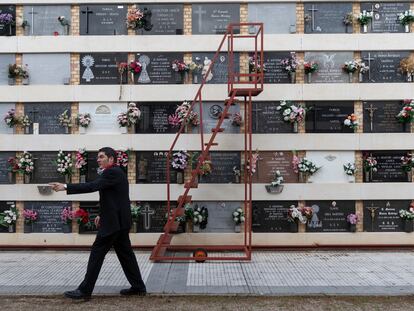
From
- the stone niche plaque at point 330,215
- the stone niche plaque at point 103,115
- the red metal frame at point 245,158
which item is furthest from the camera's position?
the stone niche plaque at point 103,115

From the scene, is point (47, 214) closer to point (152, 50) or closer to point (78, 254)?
point (78, 254)

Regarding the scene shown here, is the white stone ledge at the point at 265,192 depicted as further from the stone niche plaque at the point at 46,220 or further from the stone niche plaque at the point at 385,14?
the stone niche plaque at the point at 385,14

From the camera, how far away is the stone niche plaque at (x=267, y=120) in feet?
31.0

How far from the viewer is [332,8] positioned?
958cm

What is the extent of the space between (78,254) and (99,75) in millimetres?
3280

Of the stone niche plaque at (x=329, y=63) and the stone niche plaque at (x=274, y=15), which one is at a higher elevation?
the stone niche plaque at (x=274, y=15)

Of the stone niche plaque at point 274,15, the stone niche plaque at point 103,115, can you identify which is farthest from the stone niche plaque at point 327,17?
the stone niche plaque at point 103,115

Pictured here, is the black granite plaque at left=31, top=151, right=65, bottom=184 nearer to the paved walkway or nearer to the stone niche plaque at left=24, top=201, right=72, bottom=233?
the stone niche plaque at left=24, top=201, right=72, bottom=233

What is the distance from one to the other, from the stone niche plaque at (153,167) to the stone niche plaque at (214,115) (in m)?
0.89

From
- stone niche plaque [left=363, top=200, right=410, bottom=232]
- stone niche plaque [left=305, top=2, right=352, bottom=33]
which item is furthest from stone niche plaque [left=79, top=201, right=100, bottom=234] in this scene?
stone niche plaque [left=305, top=2, right=352, bottom=33]

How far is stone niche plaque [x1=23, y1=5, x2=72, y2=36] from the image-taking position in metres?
9.59

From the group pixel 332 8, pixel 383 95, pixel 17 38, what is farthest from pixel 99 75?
pixel 383 95

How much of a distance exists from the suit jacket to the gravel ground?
0.87m

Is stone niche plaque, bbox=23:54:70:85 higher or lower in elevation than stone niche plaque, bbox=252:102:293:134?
higher
